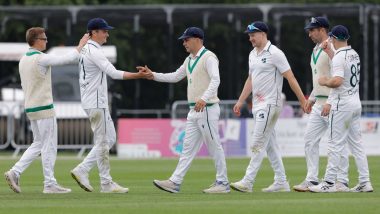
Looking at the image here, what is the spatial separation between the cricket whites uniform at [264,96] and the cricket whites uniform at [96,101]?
77.9 inches

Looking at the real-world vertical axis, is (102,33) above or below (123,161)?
above

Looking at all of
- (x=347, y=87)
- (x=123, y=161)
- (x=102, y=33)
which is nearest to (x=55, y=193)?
(x=102, y=33)

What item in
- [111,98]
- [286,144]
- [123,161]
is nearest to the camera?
[123,161]

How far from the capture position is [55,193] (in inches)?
728

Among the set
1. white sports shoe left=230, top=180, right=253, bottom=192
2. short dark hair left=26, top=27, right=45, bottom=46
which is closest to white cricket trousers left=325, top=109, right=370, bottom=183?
white sports shoe left=230, top=180, right=253, bottom=192

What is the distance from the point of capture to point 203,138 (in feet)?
62.1

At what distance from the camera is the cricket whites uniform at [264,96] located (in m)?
18.8

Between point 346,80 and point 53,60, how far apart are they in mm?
3995

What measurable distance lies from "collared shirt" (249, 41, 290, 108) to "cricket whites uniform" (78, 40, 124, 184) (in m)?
2.11

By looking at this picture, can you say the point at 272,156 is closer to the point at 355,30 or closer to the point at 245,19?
the point at 245,19

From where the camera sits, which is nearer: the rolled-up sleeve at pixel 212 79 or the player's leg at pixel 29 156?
the rolled-up sleeve at pixel 212 79

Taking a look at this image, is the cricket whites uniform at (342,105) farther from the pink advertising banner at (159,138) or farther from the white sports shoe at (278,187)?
the pink advertising banner at (159,138)

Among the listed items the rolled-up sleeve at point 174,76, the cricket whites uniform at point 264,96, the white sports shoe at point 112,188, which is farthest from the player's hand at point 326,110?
the white sports shoe at point 112,188

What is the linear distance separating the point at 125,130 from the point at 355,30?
1451cm
